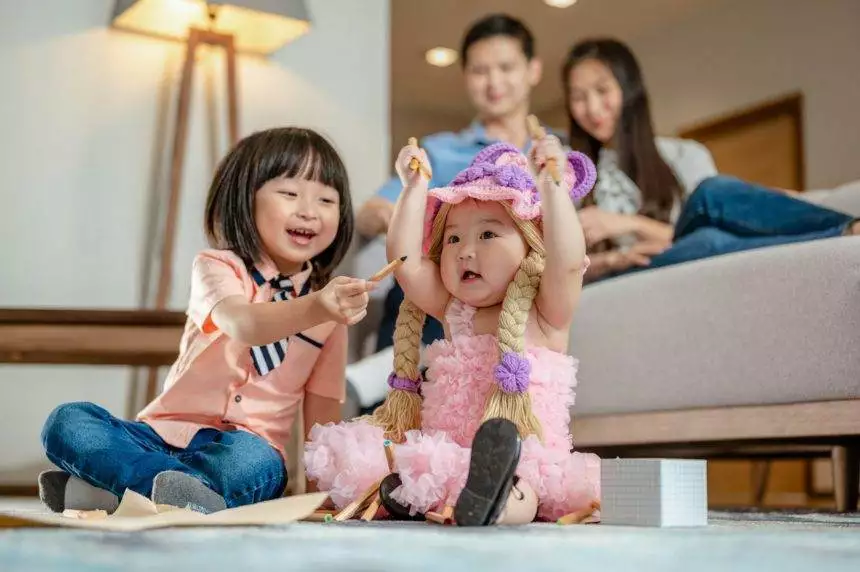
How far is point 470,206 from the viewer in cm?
117

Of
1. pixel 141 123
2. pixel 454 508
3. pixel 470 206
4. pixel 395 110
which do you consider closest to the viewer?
pixel 454 508

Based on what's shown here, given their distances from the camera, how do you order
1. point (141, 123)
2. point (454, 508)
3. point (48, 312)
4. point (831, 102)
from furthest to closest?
1. point (831, 102)
2. point (141, 123)
3. point (48, 312)
4. point (454, 508)

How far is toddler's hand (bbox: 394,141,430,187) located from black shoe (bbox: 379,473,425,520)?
Answer: 349mm

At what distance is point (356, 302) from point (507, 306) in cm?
18

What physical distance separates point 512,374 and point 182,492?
1.21 feet

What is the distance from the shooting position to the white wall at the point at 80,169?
7.68 feet

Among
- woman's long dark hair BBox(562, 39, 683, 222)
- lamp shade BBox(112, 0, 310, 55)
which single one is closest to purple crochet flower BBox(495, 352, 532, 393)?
woman's long dark hair BBox(562, 39, 683, 222)

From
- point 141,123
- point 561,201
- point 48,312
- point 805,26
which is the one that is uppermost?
point 805,26

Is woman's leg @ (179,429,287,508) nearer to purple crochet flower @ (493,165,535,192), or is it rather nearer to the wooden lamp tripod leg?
purple crochet flower @ (493,165,535,192)

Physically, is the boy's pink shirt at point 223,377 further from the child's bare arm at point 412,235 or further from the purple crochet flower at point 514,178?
the purple crochet flower at point 514,178

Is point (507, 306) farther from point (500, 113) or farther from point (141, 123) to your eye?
point (141, 123)

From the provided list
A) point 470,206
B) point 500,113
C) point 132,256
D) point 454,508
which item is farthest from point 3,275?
point 454,508

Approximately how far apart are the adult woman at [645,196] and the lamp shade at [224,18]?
698mm

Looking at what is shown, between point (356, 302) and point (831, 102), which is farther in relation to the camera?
point (831, 102)
